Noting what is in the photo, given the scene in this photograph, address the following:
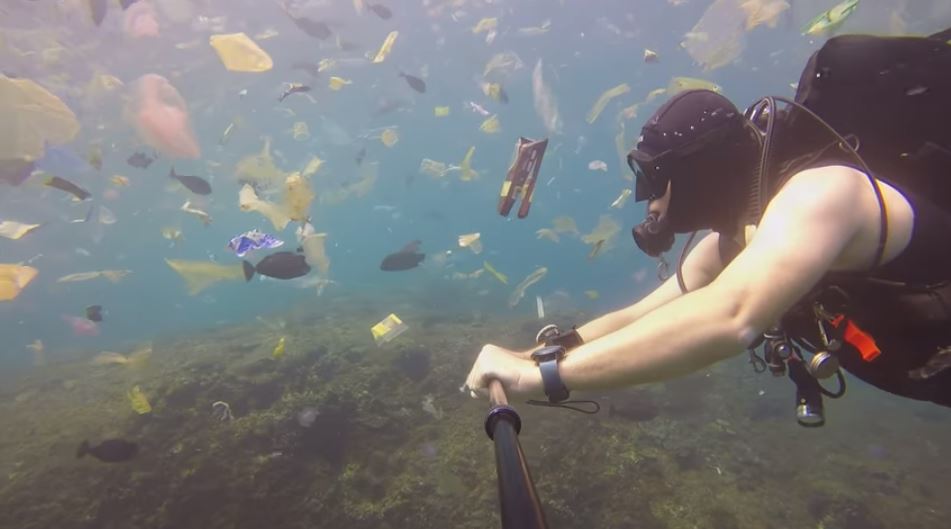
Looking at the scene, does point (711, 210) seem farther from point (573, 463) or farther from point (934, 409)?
point (934, 409)

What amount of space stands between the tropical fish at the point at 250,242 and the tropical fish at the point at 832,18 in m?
7.68

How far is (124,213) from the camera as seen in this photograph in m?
57.5

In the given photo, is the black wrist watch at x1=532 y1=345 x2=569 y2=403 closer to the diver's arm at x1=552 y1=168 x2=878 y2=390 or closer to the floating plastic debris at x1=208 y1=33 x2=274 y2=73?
the diver's arm at x1=552 y1=168 x2=878 y2=390

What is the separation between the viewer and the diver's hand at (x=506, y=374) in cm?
197

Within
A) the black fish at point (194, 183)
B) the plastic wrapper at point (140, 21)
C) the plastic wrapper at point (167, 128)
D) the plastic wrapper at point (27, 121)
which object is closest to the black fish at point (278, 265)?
the black fish at point (194, 183)

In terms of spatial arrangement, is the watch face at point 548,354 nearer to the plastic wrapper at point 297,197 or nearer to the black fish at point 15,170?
the plastic wrapper at point 297,197

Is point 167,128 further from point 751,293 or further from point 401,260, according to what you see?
point 751,293

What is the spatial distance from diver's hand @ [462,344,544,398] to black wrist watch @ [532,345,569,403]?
1.7 inches

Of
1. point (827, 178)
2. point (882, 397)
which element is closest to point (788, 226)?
point (827, 178)

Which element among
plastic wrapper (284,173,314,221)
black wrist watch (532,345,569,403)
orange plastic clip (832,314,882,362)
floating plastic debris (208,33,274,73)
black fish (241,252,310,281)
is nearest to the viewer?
black wrist watch (532,345,569,403)

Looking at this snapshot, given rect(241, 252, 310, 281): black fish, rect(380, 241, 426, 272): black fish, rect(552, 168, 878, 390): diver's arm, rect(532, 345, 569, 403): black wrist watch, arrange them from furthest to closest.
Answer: rect(380, 241, 426, 272): black fish
rect(241, 252, 310, 281): black fish
rect(532, 345, 569, 403): black wrist watch
rect(552, 168, 878, 390): diver's arm

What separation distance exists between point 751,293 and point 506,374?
100 centimetres

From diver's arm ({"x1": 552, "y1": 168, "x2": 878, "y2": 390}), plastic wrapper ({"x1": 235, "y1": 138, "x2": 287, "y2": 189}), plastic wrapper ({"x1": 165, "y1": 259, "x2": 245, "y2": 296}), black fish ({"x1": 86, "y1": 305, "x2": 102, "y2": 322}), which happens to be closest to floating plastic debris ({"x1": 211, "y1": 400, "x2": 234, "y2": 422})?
plastic wrapper ({"x1": 165, "y1": 259, "x2": 245, "y2": 296})

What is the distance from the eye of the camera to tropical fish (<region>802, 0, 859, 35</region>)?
582 cm
